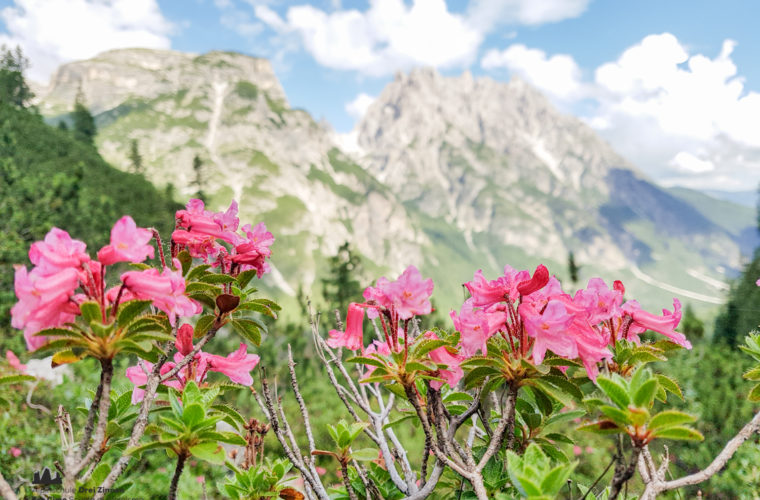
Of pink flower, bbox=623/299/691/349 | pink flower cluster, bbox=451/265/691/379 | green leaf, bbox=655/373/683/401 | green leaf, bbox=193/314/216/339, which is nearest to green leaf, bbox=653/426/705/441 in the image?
pink flower cluster, bbox=451/265/691/379

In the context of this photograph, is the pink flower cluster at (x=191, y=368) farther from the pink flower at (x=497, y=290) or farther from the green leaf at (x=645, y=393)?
the green leaf at (x=645, y=393)

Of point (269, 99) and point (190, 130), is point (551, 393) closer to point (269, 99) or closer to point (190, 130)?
point (190, 130)

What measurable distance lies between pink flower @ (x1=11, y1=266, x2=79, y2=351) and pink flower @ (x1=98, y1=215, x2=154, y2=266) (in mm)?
120

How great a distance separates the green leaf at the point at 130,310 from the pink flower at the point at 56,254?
0.62 ft

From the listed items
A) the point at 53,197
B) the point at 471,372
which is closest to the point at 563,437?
the point at 471,372

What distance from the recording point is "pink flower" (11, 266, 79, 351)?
1.21 metres

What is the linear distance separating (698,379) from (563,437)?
43.9 feet

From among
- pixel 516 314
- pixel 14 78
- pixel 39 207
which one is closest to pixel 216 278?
pixel 516 314

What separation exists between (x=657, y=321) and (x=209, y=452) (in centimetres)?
184

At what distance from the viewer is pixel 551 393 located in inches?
55.8

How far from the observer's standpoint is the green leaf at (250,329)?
6.08 feet

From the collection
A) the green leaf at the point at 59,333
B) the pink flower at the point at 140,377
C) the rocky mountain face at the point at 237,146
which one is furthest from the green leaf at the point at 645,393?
the rocky mountain face at the point at 237,146

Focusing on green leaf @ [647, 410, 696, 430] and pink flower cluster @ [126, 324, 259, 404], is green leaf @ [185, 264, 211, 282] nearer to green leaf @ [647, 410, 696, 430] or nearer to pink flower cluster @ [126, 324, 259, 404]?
pink flower cluster @ [126, 324, 259, 404]

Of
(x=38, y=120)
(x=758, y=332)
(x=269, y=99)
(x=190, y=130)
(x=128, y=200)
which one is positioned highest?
(x=269, y=99)
